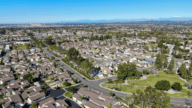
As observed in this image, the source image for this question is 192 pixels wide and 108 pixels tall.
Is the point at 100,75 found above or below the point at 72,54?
below

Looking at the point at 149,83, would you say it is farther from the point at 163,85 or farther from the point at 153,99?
the point at 153,99

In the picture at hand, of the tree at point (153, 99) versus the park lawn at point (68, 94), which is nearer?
the tree at point (153, 99)

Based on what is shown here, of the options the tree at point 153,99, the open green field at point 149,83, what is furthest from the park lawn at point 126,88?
the tree at point 153,99

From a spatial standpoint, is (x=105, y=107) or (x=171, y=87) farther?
(x=171, y=87)

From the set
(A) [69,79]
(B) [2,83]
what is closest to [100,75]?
(A) [69,79]

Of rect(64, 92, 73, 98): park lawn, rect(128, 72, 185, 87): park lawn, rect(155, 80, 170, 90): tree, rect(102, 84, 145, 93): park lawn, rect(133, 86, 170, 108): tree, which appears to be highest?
rect(133, 86, 170, 108): tree

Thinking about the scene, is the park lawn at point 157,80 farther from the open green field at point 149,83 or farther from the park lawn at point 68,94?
the park lawn at point 68,94

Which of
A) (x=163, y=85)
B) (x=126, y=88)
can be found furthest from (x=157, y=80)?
(x=126, y=88)

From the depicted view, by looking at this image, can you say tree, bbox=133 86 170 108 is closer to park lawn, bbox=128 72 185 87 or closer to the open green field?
the open green field

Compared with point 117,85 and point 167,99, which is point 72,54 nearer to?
point 117,85

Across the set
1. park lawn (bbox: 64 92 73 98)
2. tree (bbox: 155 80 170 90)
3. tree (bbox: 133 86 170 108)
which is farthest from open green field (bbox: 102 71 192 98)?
park lawn (bbox: 64 92 73 98)

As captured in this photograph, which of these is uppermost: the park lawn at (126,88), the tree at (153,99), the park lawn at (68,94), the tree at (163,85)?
the tree at (153,99)
